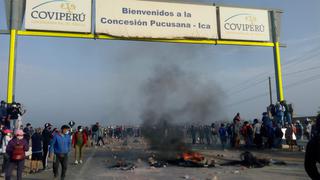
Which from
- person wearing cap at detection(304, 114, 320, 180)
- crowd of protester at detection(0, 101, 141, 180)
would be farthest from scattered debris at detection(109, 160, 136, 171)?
person wearing cap at detection(304, 114, 320, 180)

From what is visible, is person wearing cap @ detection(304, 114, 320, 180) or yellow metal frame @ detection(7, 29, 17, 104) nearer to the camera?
person wearing cap @ detection(304, 114, 320, 180)

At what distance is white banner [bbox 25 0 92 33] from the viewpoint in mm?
17547

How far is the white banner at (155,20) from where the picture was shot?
1856cm

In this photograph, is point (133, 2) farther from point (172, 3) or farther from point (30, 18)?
point (30, 18)

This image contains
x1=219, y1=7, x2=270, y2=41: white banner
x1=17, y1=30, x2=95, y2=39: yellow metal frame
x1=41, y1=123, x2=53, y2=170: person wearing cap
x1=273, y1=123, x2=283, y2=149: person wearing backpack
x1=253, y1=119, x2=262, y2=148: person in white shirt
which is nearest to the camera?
x1=41, y1=123, x2=53, y2=170: person wearing cap

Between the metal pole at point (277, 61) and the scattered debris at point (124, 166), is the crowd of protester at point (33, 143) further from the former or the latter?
the metal pole at point (277, 61)

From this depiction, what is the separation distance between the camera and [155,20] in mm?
19219

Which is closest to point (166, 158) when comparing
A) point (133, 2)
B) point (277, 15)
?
point (133, 2)

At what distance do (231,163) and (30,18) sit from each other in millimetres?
11446

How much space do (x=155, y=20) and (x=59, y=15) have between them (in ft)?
15.8

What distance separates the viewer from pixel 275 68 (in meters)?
21.6

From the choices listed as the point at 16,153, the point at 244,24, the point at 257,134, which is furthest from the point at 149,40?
the point at 16,153

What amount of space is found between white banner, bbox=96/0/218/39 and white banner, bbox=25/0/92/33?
0.65 meters

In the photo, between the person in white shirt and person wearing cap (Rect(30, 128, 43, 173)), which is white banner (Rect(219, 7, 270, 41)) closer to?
the person in white shirt
